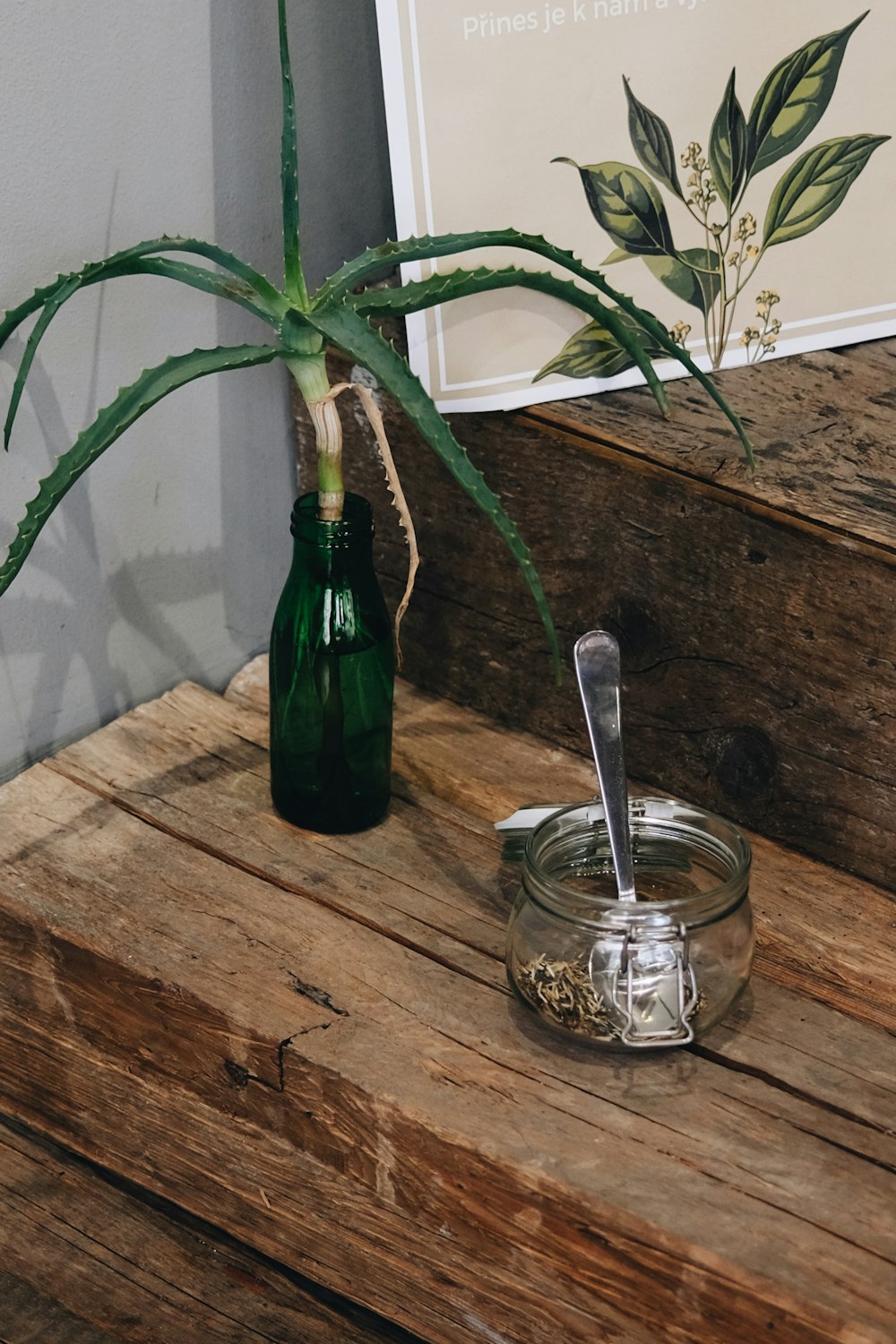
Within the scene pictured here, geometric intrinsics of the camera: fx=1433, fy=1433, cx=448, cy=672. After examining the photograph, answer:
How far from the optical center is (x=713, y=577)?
1.00 m

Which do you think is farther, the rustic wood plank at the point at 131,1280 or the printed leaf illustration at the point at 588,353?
the printed leaf illustration at the point at 588,353

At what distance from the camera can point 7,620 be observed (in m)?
1.01

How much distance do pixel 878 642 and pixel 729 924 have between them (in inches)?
9.5

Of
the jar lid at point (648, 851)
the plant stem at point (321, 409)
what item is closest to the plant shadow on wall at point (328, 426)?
the plant stem at point (321, 409)

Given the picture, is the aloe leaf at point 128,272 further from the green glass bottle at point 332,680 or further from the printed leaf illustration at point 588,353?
the printed leaf illustration at point 588,353

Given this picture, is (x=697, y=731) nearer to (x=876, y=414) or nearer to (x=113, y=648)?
(x=876, y=414)

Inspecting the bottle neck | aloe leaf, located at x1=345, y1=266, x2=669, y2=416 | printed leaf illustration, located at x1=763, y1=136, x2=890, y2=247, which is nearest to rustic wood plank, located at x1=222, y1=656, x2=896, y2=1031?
the bottle neck

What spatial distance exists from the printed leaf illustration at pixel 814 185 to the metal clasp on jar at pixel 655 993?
1.91ft

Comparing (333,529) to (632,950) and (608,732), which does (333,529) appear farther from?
(632,950)

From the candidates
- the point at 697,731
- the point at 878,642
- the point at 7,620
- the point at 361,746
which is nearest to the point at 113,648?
the point at 7,620

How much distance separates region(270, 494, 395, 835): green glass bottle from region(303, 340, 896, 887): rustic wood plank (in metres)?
0.16

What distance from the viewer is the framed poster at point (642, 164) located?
3.34 ft

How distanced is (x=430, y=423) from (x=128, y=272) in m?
0.22

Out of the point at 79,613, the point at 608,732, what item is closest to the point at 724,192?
the point at 608,732
